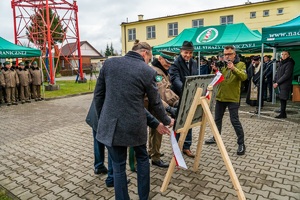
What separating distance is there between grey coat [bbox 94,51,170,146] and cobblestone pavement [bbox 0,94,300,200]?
120cm

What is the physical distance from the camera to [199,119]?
3.69 m

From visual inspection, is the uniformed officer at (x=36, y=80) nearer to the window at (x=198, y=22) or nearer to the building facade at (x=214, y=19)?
the window at (x=198, y=22)

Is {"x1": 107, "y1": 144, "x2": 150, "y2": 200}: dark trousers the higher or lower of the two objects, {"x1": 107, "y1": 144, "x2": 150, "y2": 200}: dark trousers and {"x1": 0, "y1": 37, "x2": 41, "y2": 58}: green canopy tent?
the lower

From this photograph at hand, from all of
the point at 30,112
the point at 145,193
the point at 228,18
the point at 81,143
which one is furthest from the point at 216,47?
the point at 228,18

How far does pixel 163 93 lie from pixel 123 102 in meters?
1.34

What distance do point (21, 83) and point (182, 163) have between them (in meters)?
10.8

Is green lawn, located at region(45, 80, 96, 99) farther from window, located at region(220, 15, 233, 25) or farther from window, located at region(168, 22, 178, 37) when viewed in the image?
window, located at region(220, 15, 233, 25)

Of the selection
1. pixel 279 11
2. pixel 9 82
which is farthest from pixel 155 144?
pixel 279 11

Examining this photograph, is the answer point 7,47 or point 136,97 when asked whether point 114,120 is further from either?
point 7,47

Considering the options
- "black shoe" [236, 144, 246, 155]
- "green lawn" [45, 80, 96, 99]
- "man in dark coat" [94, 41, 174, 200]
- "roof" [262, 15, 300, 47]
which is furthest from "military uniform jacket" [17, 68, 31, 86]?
"man in dark coat" [94, 41, 174, 200]

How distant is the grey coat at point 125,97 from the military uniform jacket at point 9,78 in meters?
10.2

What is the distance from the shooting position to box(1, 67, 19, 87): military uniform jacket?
10992 mm

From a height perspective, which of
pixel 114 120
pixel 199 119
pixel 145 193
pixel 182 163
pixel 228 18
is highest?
pixel 228 18

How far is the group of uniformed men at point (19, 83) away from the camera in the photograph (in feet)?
36.6
